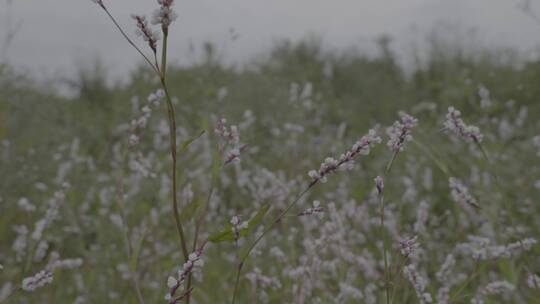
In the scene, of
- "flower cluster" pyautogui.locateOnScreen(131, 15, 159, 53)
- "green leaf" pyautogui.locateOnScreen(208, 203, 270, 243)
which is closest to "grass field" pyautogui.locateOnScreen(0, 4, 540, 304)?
"green leaf" pyautogui.locateOnScreen(208, 203, 270, 243)

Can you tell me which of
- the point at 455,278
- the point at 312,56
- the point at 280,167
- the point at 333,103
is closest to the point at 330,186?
the point at 280,167

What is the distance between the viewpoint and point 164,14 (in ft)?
3.09

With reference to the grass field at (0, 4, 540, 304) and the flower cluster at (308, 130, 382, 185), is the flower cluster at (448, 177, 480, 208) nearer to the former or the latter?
the grass field at (0, 4, 540, 304)

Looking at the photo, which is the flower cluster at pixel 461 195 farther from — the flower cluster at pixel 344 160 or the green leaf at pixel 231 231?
the green leaf at pixel 231 231

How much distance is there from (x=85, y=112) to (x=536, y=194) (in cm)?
632

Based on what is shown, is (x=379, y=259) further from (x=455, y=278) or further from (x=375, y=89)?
→ (x=375, y=89)

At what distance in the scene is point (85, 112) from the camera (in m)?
8.49

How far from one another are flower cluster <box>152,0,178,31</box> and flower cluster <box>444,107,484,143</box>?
665 millimetres

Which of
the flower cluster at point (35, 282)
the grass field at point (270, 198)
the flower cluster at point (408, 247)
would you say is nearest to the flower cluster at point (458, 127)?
the grass field at point (270, 198)

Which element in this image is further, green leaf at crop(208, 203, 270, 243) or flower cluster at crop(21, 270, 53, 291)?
flower cluster at crop(21, 270, 53, 291)

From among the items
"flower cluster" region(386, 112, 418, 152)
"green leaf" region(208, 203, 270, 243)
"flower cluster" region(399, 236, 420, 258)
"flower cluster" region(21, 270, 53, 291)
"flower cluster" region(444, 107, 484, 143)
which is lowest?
"flower cluster" region(21, 270, 53, 291)

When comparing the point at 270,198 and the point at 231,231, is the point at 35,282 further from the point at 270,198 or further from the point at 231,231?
the point at 270,198

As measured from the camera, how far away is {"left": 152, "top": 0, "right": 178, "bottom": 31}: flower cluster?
94 cm

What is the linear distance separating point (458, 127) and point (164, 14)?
2.39 ft
